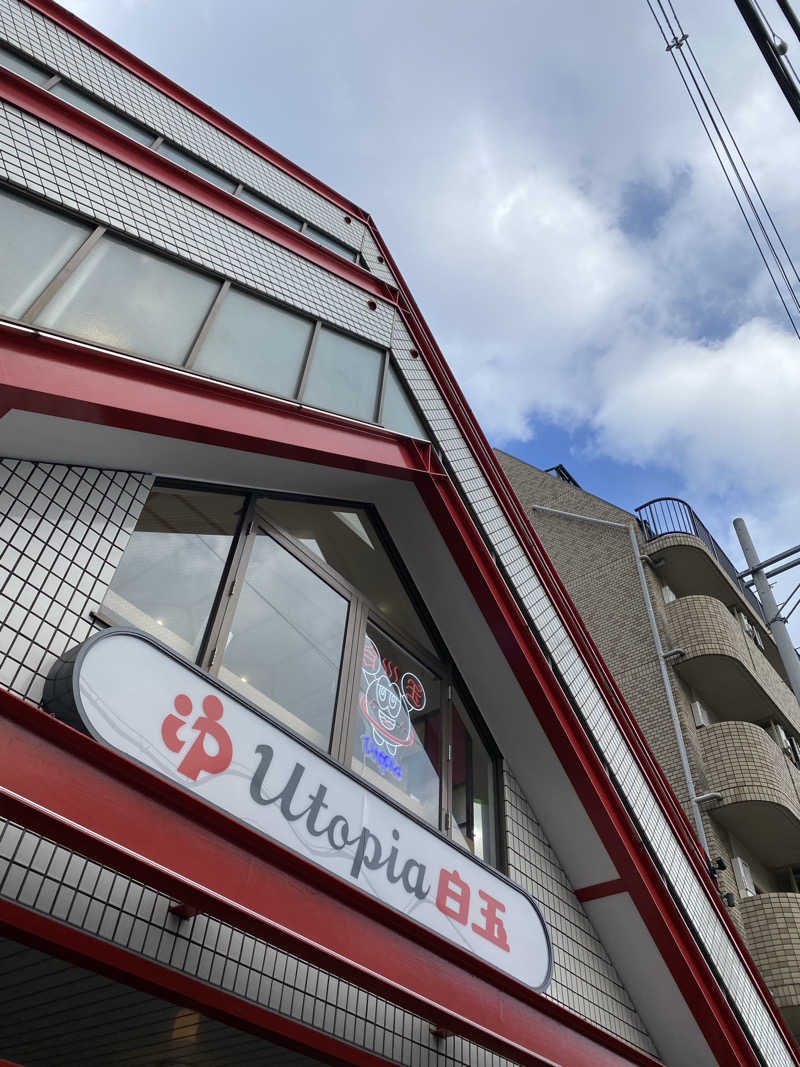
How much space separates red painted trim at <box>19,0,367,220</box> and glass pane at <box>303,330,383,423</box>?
4578mm

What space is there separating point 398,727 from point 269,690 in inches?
63.4

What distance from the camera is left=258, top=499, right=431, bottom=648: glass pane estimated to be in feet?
23.7

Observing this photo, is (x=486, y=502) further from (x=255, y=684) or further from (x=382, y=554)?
(x=255, y=684)

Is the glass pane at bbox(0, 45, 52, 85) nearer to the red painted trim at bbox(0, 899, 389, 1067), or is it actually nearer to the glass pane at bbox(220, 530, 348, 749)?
the glass pane at bbox(220, 530, 348, 749)

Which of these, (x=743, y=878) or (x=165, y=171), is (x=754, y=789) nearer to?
(x=743, y=878)

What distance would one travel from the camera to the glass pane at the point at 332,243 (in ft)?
37.3

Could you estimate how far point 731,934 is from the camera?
27.8ft

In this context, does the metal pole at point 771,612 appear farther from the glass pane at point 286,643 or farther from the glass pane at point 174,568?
the glass pane at point 174,568

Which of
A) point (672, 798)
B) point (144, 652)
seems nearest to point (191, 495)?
point (144, 652)

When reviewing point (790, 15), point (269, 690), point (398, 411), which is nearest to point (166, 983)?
point (269, 690)

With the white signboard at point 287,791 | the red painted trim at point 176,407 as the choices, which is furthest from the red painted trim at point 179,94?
the white signboard at point 287,791

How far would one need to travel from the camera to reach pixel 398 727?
726cm

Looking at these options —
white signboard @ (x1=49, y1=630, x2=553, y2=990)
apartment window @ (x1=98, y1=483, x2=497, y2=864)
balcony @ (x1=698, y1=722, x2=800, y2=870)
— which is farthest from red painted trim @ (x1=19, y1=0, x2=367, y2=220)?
balcony @ (x1=698, y1=722, x2=800, y2=870)

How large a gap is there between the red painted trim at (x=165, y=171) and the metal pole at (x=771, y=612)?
Answer: 821cm
